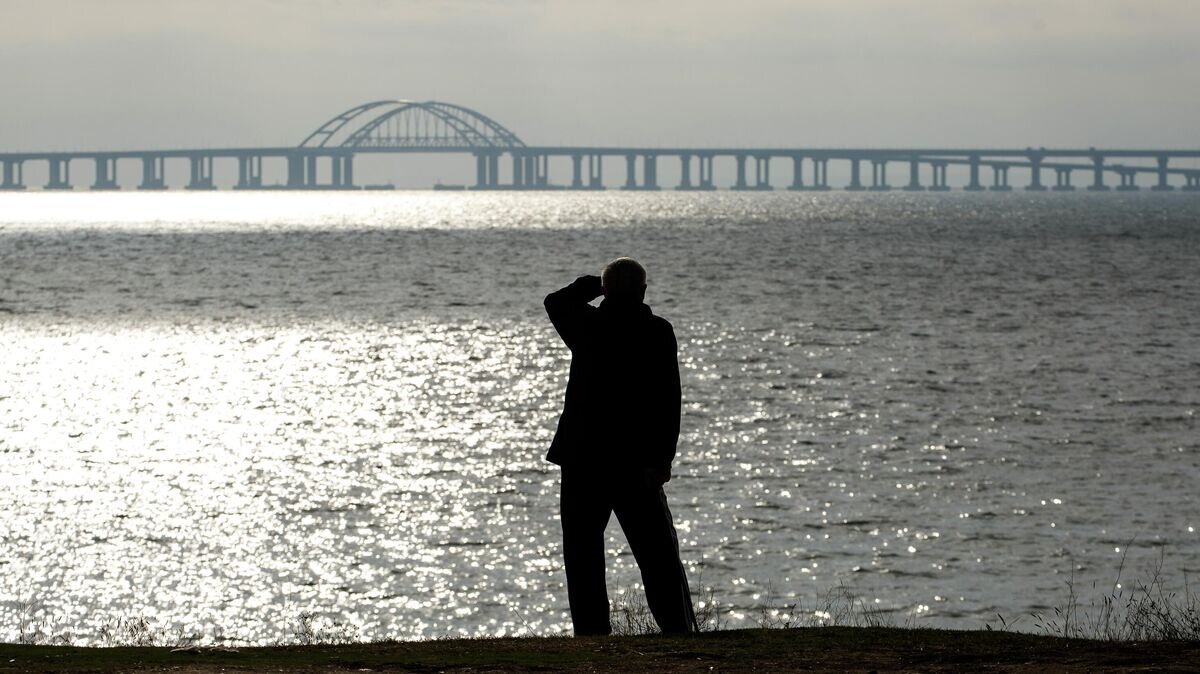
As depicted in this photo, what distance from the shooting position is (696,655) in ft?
23.2

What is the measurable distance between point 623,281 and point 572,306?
292 mm

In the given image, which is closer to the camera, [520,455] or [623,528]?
[623,528]

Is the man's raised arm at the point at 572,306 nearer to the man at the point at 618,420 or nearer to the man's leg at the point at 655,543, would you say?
the man at the point at 618,420

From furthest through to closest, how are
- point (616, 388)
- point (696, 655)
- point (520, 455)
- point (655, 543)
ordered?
point (520, 455)
point (655, 543)
point (616, 388)
point (696, 655)

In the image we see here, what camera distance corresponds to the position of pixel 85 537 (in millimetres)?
15594

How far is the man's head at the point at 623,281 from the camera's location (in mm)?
7098

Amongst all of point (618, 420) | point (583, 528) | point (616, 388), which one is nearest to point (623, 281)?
point (616, 388)

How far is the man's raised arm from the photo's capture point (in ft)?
23.8

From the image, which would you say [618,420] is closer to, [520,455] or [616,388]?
[616,388]

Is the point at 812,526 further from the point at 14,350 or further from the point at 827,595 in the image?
the point at 14,350

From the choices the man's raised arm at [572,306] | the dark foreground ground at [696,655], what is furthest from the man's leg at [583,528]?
the man's raised arm at [572,306]

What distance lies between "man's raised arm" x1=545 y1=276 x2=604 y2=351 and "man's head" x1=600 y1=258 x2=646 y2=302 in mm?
159

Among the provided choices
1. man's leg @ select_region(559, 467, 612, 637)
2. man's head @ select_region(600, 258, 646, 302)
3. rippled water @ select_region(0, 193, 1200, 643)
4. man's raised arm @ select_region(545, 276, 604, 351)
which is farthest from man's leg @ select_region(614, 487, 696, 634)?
rippled water @ select_region(0, 193, 1200, 643)

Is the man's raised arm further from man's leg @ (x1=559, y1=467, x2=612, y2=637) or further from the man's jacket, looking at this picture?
man's leg @ (x1=559, y1=467, x2=612, y2=637)
